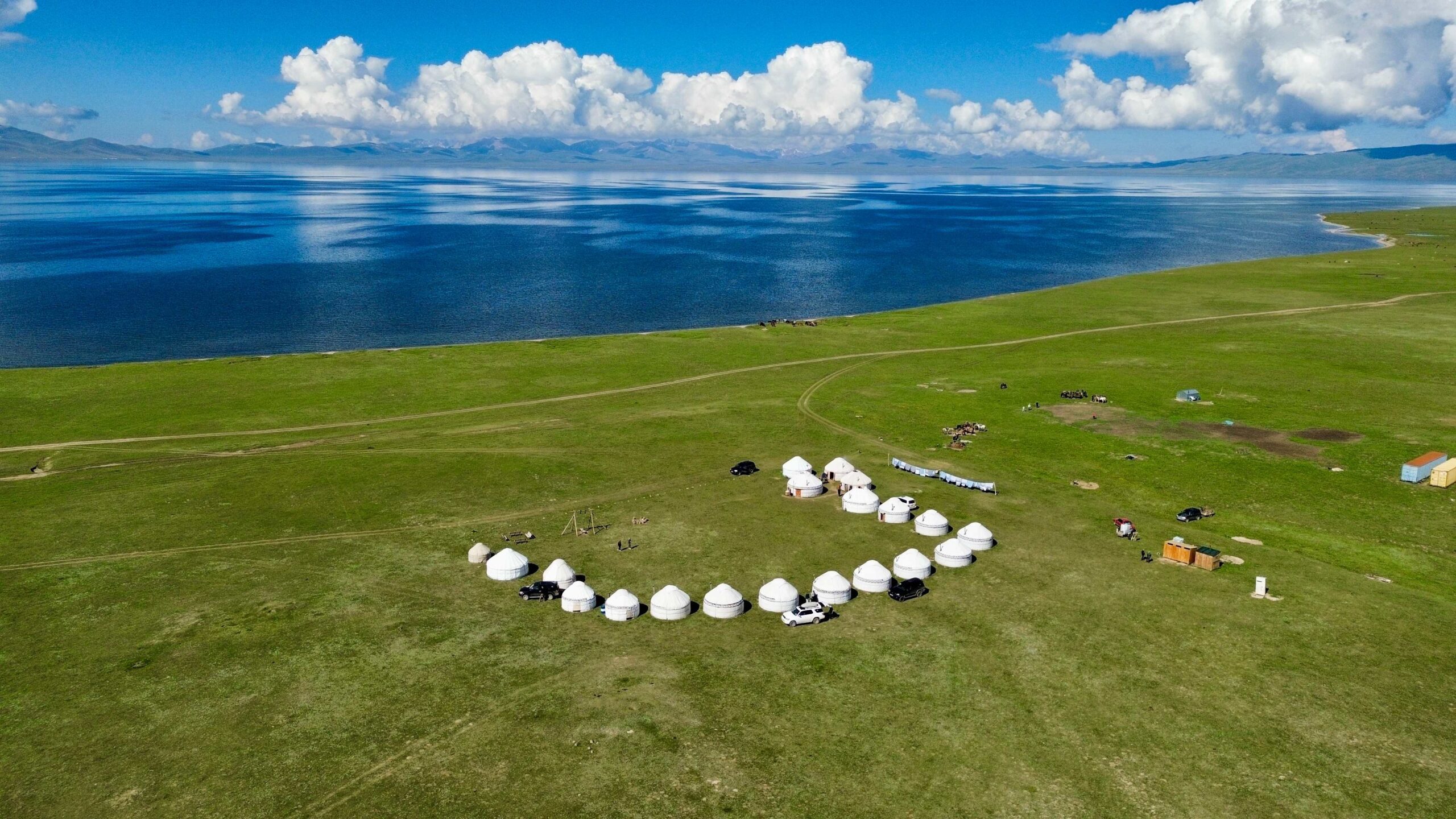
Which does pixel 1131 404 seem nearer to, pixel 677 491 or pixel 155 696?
pixel 677 491

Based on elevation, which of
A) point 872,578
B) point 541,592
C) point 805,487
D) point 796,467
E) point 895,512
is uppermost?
point 796,467

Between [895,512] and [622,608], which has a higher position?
[895,512]

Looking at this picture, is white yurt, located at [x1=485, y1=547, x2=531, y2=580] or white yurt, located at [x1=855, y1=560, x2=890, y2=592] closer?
white yurt, located at [x1=855, y1=560, x2=890, y2=592]

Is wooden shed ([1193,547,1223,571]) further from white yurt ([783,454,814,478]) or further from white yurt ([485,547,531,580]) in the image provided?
white yurt ([485,547,531,580])

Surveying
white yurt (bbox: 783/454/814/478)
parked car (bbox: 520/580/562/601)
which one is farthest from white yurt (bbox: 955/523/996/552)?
parked car (bbox: 520/580/562/601)

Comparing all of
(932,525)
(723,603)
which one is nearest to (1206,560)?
(932,525)

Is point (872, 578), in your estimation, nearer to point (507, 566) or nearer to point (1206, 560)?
point (1206, 560)
